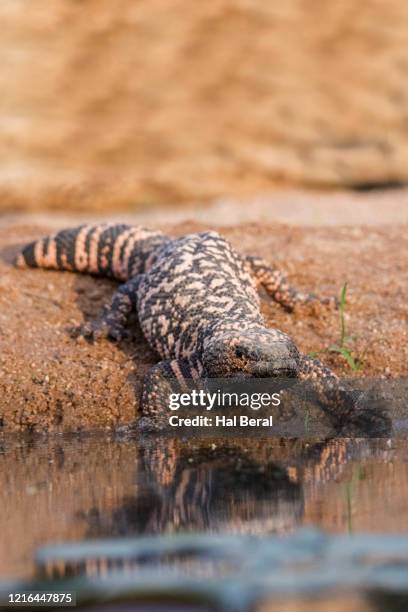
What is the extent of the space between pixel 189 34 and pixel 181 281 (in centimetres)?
545

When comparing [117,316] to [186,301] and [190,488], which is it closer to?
[186,301]

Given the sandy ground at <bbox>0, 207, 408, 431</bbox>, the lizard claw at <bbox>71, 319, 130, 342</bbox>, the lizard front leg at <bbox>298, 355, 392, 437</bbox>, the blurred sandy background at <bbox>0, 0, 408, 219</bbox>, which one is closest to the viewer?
the lizard front leg at <bbox>298, 355, 392, 437</bbox>

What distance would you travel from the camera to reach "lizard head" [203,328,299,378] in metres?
4.34

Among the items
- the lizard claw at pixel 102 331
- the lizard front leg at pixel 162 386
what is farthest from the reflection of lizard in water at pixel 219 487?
the lizard claw at pixel 102 331

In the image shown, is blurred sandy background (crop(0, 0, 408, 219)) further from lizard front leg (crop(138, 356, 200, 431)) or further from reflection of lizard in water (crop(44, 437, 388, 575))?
reflection of lizard in water (crop(44, 437, 388, 575))

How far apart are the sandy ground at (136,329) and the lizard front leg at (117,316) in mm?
70

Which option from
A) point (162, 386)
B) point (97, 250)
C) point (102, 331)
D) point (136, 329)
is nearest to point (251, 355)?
point (162, 386)

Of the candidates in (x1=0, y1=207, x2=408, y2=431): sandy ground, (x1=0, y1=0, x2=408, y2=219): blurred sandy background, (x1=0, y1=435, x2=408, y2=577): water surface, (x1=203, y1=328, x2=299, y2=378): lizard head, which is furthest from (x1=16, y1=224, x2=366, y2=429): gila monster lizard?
(x1=0, y1=0, x2=408, y2=219): blurred sandy background

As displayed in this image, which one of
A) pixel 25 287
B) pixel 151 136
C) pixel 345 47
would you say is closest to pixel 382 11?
pixel 345 47

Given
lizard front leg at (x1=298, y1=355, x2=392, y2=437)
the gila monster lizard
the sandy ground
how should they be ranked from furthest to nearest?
1. the sandy ground
2. lizard front leg at (x1=298, y1=355, x2=392, y2=437)
3. the gila monster lizard

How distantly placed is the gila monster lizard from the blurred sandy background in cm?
417

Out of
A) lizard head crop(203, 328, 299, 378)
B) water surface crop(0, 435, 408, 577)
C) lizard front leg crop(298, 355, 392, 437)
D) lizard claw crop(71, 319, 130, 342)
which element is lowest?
water surface crop(0, 435, 408, 577)

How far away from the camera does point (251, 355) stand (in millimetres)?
4379

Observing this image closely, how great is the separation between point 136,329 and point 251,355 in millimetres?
1485
